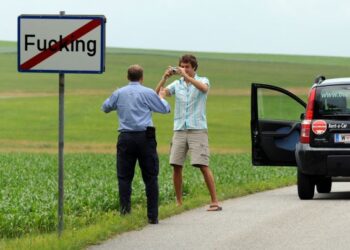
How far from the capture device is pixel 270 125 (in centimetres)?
1872

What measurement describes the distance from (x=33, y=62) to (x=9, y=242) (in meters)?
1.69

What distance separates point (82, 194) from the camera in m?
17.3

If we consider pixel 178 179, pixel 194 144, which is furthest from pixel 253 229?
pixel 178 179

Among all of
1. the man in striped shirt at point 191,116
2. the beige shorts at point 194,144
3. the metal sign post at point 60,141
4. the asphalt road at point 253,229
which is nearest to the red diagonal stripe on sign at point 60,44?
the metal sign post at point 60,141

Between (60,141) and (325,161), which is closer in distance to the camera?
Answer: (60,141)

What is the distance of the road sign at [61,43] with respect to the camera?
1138 centimetres

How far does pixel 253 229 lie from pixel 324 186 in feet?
20.6

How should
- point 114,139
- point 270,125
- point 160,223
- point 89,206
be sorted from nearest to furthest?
1. point 160,223
2. point 89,206
3. point 270,125
4. point 114,139

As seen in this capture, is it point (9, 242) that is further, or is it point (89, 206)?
point (89, 206)

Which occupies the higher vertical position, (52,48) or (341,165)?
(52,48)

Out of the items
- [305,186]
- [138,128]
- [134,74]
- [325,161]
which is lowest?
[305,186]

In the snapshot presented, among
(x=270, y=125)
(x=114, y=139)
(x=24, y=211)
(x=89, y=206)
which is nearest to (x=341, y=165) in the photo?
(x=270, y=125)

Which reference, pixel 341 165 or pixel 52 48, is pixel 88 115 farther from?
pixel 52 48

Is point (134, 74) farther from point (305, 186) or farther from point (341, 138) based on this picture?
point (305, 186)
